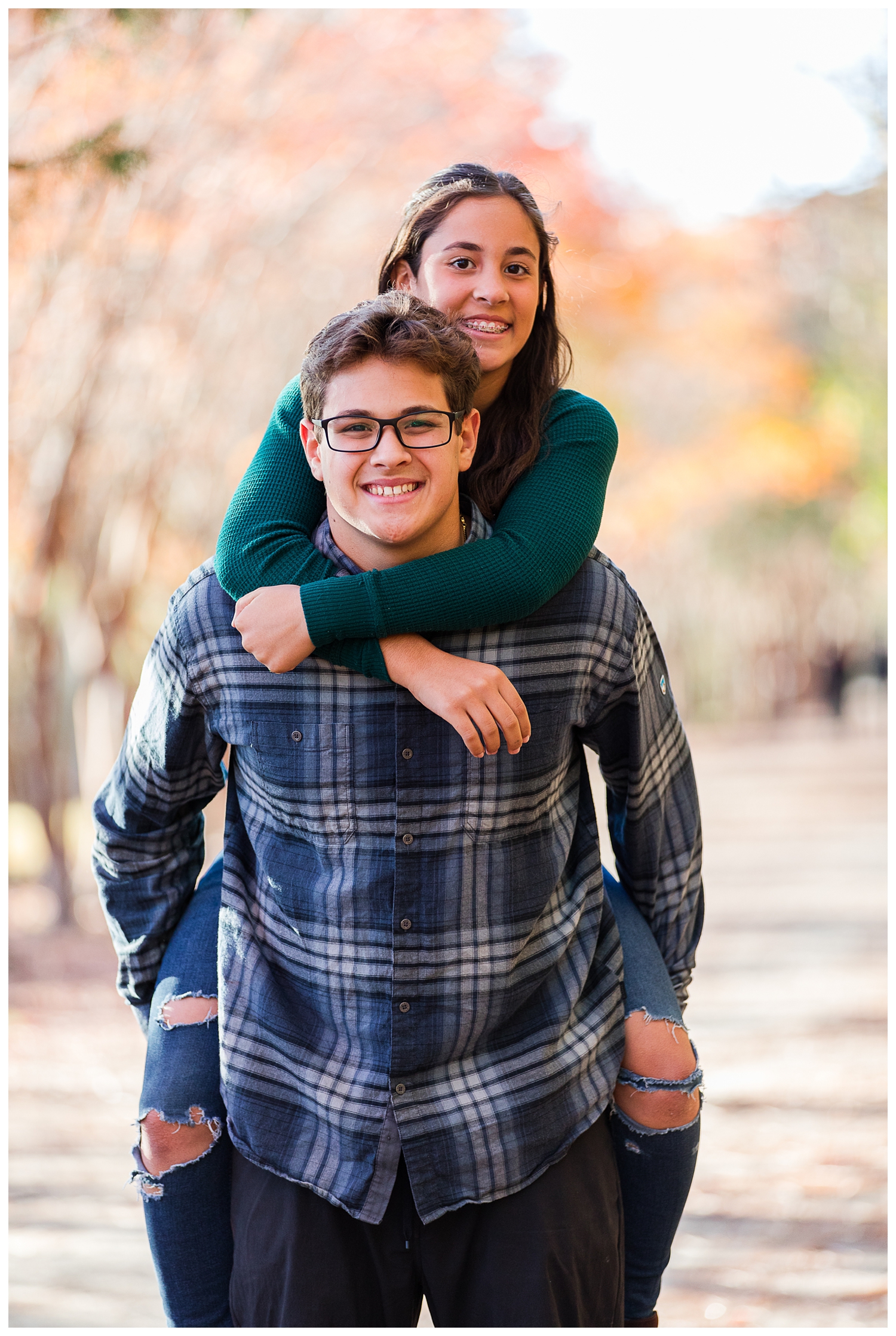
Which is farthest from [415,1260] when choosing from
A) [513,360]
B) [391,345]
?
[513,360]

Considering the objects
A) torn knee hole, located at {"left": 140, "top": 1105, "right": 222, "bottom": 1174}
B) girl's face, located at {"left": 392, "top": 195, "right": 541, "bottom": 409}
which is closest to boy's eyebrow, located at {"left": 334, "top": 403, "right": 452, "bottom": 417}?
girl's face, located at {"left": 392, "top": 195, "right": 541, "bottom": 409}

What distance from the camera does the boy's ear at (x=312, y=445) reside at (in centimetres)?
194

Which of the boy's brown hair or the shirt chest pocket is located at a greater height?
the boy's brown hair

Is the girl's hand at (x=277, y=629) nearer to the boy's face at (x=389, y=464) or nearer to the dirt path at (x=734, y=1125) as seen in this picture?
the boy's face at (x=389, y=464)

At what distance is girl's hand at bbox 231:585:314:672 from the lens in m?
1.86

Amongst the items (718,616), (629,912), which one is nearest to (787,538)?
(718,616)

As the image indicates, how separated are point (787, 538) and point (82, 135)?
672 inches

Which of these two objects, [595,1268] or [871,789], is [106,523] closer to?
[595,1268]

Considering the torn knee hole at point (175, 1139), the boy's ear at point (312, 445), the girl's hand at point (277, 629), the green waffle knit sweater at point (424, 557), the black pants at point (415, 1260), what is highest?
the boy's ear at point (312, 445)

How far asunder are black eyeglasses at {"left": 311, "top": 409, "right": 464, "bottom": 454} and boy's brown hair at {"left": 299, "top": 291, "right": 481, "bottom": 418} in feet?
0.13

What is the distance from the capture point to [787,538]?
21.4 m

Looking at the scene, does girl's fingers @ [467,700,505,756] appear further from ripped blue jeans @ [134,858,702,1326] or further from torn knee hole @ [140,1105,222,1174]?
torn knee hole @ [140,1105,222,1174]

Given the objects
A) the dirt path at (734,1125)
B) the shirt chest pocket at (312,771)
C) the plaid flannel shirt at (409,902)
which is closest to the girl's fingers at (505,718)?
the plaid flannel shirt at (409,902)

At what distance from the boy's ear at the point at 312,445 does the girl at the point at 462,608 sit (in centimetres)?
12
